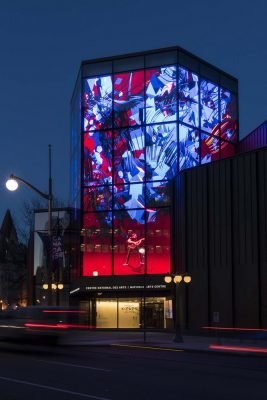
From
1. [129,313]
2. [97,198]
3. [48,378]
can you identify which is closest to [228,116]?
[97,198]

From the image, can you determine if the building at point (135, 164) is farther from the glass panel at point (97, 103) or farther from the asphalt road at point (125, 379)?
the asphalt road at point (125, 379)

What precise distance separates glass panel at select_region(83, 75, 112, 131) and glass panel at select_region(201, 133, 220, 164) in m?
7.52

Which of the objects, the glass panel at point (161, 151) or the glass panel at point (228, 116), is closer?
the glass panel at point (161, 151)

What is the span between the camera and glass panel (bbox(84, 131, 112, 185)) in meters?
52.2

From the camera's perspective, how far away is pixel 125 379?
14.7 meters

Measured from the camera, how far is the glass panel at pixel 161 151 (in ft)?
165

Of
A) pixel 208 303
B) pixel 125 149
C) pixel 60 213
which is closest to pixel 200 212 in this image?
pixel 208 303

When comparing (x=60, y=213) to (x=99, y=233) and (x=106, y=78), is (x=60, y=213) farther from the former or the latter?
(x=106, y=78)

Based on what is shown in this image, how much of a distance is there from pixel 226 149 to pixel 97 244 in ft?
44.0

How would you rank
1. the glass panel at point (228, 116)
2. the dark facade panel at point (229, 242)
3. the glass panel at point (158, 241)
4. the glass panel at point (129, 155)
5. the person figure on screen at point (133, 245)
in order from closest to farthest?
the dark facade panel at point (229, 242) < the glass panel at point (158, 241) < the person figure on screen at point (133, 245) < the glass panel at point (129, 155) < the glass panel at point (228, 116)

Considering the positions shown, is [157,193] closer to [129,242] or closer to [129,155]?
[129,155]

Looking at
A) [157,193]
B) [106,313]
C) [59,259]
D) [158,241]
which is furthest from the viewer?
[59,259]

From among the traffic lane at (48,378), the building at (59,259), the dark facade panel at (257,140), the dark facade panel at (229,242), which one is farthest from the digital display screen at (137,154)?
the traffic lane at (48,378)

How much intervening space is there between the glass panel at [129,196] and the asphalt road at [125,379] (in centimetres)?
2990
